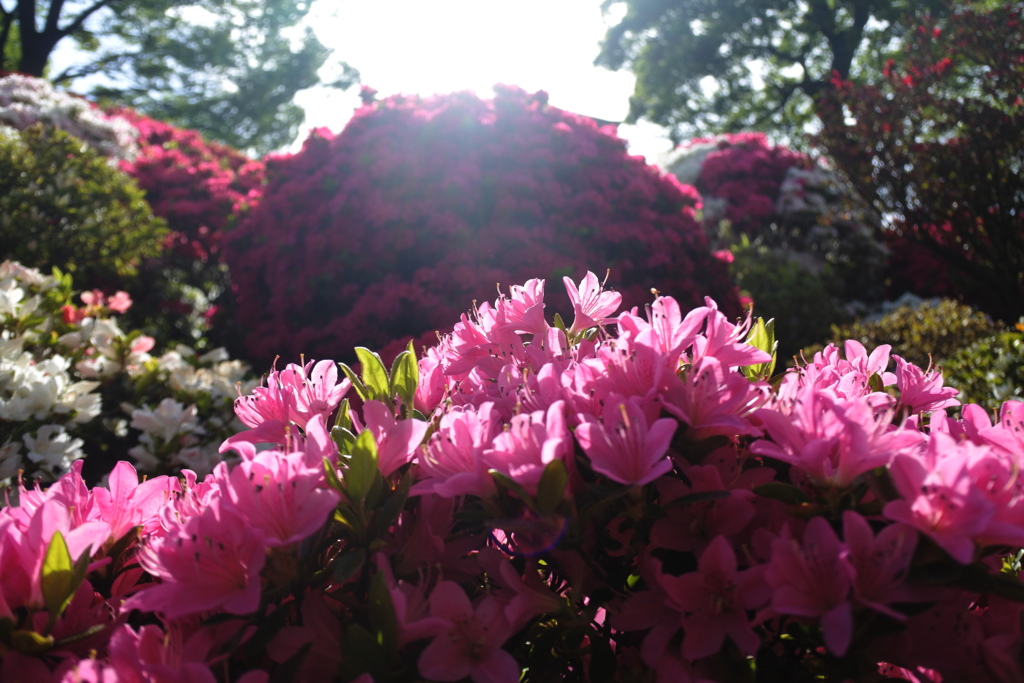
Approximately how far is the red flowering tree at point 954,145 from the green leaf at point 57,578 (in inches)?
249

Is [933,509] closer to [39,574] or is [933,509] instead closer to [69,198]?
[39,574]

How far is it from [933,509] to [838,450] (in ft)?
0.54

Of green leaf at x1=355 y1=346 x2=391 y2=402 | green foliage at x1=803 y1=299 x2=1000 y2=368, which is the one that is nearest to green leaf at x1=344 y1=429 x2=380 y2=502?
green leaf at x1=355 y1=346 x2=391 y2=402

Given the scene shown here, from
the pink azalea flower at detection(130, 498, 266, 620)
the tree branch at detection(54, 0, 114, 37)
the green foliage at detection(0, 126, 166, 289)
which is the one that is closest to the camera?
the pink azalea flower at detection(130, 498, 266, 620)

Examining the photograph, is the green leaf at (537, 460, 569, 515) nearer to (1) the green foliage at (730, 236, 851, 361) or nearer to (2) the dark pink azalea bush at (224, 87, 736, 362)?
(2) the dark pink azalea bush at (224, 87, 736, 362)

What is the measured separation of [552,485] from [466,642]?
0.25 metres

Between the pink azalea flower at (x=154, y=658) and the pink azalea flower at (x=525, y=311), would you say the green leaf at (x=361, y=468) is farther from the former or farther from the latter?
the pink azalea flower at (x=525, y=311)

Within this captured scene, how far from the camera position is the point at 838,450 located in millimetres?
1009

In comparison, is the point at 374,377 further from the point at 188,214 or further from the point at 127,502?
the point at 188,214

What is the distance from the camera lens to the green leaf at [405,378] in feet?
4.54

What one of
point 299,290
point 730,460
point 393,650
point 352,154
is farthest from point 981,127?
point 393,650

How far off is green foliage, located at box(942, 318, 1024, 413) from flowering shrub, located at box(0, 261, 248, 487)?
130 inches

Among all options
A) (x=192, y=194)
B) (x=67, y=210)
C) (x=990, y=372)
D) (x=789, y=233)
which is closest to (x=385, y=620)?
(x=990, y=372)

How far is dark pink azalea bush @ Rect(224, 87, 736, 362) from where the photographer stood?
427 cm
